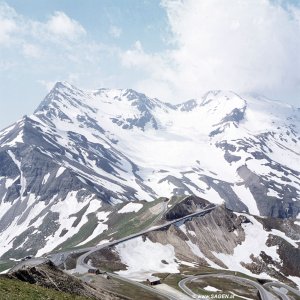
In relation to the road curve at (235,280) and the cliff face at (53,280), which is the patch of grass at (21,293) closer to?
the cliff face at (53,280)

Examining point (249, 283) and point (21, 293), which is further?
point (249, 283)

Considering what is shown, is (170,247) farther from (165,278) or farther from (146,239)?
(165,278)

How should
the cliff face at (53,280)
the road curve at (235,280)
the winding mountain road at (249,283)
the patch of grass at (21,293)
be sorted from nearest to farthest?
the patch of grass at (21,293) < the cliff face at (53,280) < the road curve at (235,280) < the winding mountain road at (249,283)

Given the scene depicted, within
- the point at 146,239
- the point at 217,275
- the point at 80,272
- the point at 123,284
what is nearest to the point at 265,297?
the point at 217,275

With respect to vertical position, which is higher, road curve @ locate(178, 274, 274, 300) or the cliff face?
road curve @ locate(178, 274, 274, 300)

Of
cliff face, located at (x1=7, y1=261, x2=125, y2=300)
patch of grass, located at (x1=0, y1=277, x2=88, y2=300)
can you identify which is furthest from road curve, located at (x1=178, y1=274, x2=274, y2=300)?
patch of grass, located at (x1=0, y1=277, x2=88, y2=300)

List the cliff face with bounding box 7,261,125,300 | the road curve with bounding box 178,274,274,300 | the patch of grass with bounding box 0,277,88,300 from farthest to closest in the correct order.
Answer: the road curve with bounding box 178,274,274,300, the cliff face with bounding box 7,261,125,300, the patch of grass with bounding box 0,277,88,300

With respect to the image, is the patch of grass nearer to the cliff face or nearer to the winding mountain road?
the cliff face

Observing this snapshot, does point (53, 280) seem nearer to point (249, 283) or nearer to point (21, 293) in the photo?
point (21, 293)

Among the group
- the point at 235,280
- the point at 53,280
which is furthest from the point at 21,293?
the point at 235,280

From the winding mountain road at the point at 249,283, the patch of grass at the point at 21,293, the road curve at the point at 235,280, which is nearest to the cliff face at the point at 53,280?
the patch of grass at the point at 21,293

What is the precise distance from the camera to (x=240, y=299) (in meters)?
128

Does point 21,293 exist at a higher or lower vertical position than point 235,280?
lower

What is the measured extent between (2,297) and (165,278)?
111 metres
